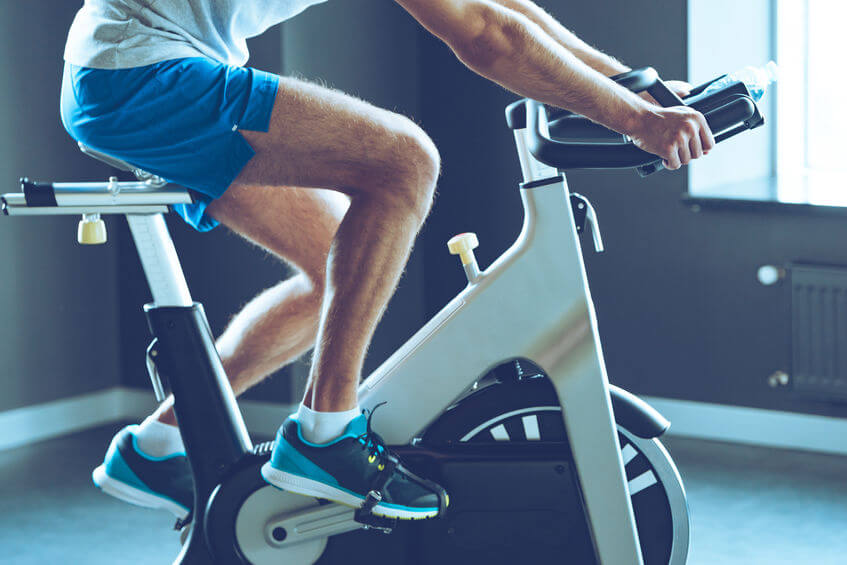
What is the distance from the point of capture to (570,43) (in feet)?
6.19

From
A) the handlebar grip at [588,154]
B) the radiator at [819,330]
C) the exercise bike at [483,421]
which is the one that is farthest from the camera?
the radiator at [819,330]

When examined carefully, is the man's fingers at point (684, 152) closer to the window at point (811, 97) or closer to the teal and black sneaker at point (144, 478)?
the teal and black sneaker at point (144, 478)

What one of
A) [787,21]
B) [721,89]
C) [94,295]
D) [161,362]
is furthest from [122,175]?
[721,89]

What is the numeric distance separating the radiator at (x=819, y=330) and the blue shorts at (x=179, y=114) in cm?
185

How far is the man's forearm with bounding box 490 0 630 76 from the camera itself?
1885 mm

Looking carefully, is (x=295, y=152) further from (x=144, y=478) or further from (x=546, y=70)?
(x=144, y=478)

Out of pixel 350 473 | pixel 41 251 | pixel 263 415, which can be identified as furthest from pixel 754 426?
pixel 41 251

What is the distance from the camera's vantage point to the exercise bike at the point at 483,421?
5.89ft

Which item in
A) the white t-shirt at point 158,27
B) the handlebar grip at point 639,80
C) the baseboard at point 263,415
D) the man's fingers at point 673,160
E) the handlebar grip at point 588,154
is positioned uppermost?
the white t-shirt at point 158,27

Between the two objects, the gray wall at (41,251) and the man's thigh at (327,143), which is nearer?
the man's thigh at (327,143)

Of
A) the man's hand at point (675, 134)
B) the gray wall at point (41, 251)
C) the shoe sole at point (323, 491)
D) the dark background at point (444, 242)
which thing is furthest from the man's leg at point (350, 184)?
the gray wall at point (41, 251)

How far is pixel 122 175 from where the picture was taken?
3488 millimetres

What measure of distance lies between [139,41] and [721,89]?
2.77ft

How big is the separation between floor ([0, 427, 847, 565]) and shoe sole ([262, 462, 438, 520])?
90cm
